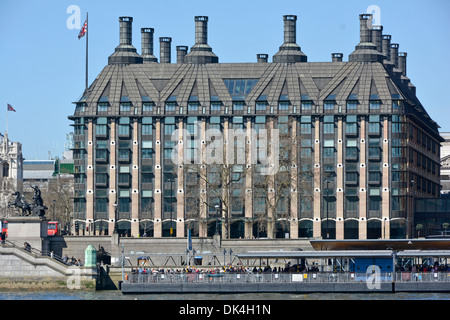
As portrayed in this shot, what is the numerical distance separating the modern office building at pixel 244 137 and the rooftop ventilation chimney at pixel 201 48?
202 millimetres

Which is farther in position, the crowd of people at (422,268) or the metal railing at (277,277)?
the crowd of people at (422,268)

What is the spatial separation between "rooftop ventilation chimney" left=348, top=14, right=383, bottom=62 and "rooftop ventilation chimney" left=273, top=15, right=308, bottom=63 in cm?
739

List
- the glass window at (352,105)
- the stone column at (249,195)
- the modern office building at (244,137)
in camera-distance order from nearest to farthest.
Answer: the stone column at (249,195) < the glass window at (352,105) < the modern office building at (244,137)

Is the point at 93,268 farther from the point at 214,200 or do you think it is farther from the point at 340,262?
the point at 214,200

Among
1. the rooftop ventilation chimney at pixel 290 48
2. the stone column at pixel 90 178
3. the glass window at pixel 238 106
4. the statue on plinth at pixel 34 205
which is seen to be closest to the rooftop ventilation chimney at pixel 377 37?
the rooftop ventilation chimney at pixel 290 48

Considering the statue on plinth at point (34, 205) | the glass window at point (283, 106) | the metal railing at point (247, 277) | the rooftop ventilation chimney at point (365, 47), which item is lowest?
the metal railing at point (247, 277)

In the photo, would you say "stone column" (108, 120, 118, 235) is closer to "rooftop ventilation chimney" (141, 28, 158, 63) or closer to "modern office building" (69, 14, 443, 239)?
"modern office building" (69, 14, 443, 239)

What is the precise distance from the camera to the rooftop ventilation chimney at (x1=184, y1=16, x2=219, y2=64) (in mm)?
169250

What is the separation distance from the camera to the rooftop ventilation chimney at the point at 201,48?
169250 mm

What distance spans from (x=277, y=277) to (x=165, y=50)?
283 ft

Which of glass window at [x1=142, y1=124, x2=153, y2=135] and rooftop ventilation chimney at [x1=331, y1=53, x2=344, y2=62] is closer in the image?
glass window at [x1=142, y1=124, x2=153, y2=135]

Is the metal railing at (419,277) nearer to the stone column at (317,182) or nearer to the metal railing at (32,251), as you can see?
the metal railing at (32,251)

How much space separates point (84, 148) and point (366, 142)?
1553 inches

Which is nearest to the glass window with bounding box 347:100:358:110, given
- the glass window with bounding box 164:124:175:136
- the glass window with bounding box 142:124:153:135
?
the glass window with bounding box 164:124:175:136
